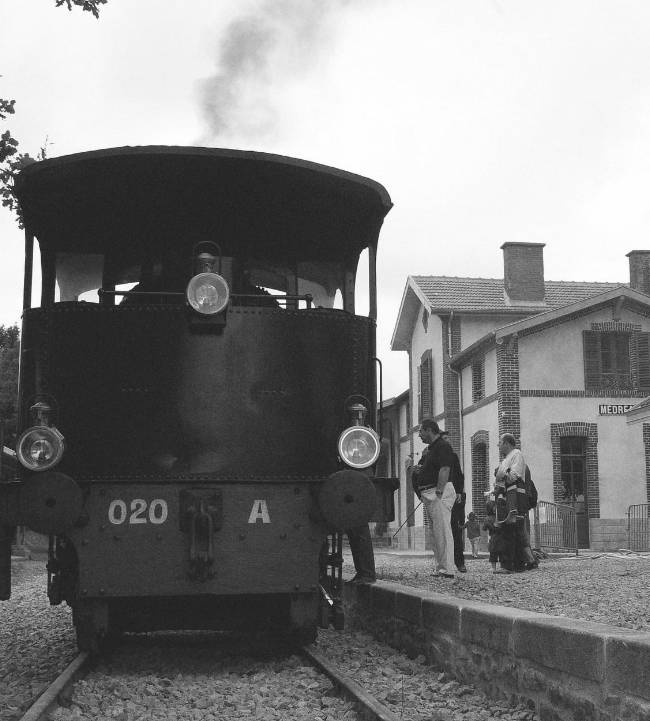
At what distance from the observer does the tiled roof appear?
3309 centimetres

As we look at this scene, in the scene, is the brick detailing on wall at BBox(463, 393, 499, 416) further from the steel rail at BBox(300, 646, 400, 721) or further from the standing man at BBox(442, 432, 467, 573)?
the steel rail at BBox(300, 646, 400, 721)

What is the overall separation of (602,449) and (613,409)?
1154 millimetres

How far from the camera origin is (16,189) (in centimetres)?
728

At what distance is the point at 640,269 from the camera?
3341cm

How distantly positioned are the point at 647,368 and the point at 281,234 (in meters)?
24.5

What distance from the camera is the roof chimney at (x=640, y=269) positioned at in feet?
109

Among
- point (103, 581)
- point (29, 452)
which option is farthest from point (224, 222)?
point (103, 581)

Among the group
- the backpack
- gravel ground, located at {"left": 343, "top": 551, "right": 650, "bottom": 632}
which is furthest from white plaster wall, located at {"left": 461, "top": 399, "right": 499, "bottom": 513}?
the backpack

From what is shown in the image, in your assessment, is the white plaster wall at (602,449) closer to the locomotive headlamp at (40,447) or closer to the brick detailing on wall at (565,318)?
the brick detailing on wall at (565,318)

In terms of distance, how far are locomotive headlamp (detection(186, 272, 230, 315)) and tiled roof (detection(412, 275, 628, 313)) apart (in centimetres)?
2639

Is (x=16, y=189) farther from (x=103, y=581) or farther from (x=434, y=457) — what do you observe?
(x=434, y=457)

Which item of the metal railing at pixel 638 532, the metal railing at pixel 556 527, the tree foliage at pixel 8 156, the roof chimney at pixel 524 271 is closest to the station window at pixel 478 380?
the roof chimney at pixel 524 271

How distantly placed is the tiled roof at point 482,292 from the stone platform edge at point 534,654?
1008 inches

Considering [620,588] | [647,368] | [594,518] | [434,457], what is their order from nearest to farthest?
[620,588], [434,457], [594,518], [647,368]
